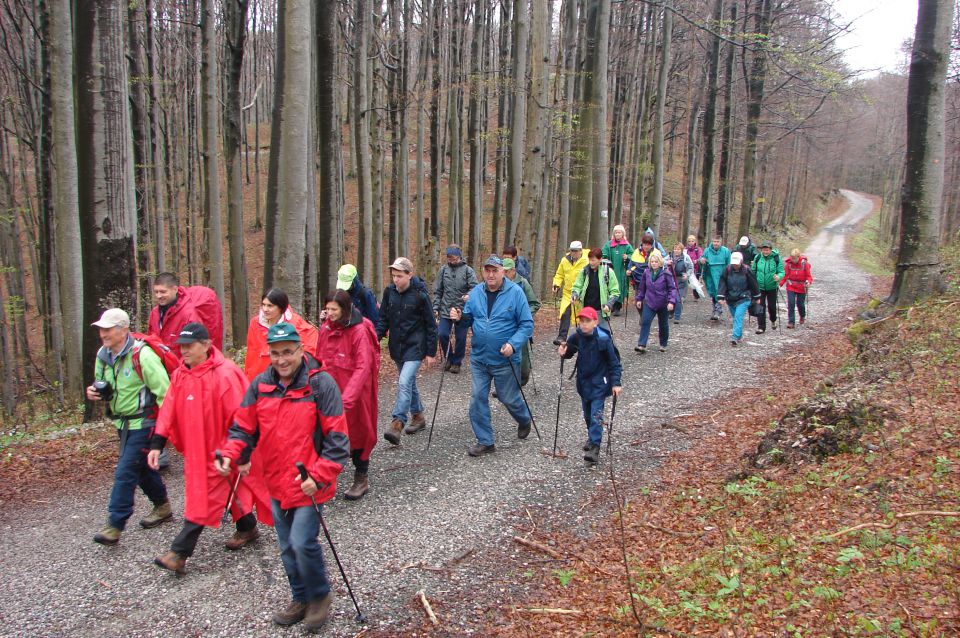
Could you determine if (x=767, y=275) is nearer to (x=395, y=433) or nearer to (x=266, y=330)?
(x=395, y=433)

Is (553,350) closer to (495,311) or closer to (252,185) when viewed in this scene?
(495,311)

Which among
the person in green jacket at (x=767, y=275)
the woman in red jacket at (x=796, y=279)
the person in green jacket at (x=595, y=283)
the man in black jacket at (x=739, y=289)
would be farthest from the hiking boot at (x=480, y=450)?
the woman in red jacket at (x=796, y=279)

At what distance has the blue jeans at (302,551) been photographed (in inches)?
153

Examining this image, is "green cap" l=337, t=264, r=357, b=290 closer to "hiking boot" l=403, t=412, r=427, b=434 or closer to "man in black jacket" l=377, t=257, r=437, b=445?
"man in black jacket" l=377, t=257, r=437, b=445

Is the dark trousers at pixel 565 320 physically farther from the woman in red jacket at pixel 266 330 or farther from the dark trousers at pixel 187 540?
the dark trousers at pixel 187 540

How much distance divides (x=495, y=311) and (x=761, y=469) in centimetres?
316

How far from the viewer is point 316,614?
3.98 m

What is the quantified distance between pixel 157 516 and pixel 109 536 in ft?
1.43

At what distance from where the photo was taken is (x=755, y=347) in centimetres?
1297

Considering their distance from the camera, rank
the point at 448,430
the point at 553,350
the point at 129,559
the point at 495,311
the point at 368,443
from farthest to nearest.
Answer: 1. the point at 553,350
2. the point at 448,430
3. the point at 495,311
4. the point at 368,443
5. the point at 129,559

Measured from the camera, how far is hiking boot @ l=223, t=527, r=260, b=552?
5000 millimetres

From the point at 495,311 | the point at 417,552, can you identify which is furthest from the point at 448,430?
the point at 417,552

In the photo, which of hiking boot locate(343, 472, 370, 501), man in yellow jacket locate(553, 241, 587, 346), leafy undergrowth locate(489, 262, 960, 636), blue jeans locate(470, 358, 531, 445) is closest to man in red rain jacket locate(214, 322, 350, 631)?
leafy undergrowth locate(489, 262, 960, 636)

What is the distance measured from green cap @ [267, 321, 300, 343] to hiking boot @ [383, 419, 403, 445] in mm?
3502
